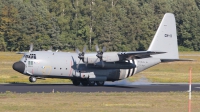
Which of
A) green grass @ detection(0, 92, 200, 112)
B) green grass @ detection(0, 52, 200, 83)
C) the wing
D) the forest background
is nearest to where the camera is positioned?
green grass @ detection(0, 92, 200, 112)

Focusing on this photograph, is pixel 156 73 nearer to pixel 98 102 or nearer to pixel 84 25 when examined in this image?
pixel 98 102

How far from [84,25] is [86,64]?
55804mm

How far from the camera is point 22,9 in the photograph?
9156 centimetres

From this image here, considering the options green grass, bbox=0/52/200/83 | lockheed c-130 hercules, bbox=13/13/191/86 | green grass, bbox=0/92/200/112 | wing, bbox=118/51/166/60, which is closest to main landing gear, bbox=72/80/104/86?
lockheed c-130 hercules, bbox=13/13/191/86

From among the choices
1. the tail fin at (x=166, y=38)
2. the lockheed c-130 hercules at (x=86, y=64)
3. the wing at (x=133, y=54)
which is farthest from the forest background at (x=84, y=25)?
the wing at (x=133, y=54)

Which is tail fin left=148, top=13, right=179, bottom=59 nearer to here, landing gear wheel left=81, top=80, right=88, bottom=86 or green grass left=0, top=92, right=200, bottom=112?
landing gear wheel left=81, top=80, right=88, bottom=86

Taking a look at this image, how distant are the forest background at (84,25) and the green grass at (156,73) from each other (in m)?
8.54

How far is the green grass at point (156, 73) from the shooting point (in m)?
44.8

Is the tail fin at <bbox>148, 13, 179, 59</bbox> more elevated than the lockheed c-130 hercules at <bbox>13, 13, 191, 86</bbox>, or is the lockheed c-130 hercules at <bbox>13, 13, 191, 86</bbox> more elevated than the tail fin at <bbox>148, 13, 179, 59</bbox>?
the tail fin at <bbox>148, 13, 179, 59</bbox>

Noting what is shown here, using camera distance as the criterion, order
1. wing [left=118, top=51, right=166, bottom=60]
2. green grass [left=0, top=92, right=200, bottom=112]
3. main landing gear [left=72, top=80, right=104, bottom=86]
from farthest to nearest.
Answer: main landing gear [left=72, top=80, right=104, bottom=86]
wing [left=118, top=51, right=166, bottom=60]
green grass [left=0, top=92, right=200, bottom=112]

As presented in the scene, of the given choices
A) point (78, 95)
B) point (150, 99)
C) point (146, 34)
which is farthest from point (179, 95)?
point (146, 34)

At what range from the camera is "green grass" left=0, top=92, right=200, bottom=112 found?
23.5 metres

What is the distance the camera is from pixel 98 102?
85.6 ft

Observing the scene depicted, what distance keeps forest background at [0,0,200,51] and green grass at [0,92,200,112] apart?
56162 millimetres
